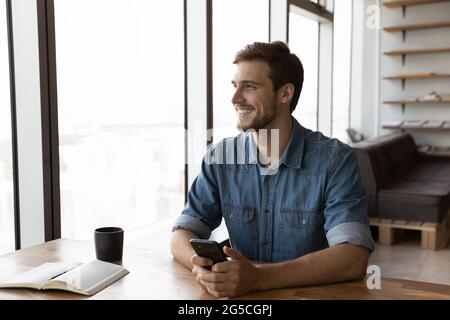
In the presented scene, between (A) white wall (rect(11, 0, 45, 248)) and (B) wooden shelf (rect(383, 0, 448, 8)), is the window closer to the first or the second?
(B) wooden shelf (rect(383, 0, 448, 8))

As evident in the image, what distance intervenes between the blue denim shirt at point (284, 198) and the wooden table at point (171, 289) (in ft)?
0.79

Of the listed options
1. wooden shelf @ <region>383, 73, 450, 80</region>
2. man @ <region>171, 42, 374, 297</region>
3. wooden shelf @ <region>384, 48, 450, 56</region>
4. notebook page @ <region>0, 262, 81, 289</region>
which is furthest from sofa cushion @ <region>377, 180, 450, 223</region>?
notebook page @ <region>0, 262, 81, 289</region>

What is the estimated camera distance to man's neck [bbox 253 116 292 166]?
178cm

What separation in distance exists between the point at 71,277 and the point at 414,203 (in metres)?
3.66

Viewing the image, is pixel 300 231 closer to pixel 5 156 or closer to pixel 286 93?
pixel 286 93

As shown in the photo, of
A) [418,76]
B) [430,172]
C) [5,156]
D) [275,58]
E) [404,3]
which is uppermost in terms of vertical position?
[404,3]

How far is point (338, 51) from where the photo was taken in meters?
6.66

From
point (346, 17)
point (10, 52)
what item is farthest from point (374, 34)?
point (10, 52)

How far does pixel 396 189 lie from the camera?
14.9 ft

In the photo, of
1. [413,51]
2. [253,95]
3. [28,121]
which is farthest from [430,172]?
[28,121]

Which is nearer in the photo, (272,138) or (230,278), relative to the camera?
(230,278)

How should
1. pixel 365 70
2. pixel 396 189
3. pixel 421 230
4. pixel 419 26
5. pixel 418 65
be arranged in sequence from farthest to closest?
pixel 365 70 < pixel 418 65 < pixel 419 26 < pixel 396 189 < pixel 421 230

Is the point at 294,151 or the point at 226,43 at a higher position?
A: the point at 226,43
